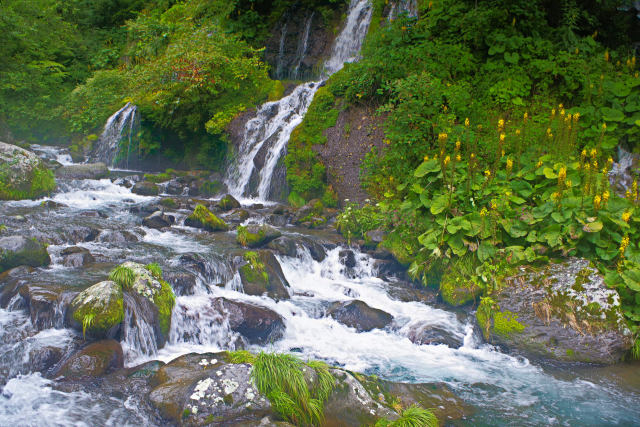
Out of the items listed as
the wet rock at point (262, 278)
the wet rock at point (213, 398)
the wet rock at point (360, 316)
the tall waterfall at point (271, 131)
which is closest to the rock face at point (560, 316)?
the wet rock at point (360, 316)

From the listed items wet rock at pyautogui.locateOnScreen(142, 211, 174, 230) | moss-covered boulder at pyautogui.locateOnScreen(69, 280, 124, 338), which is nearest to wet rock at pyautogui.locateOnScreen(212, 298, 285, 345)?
moss-covered boulder at pyautogui.locateOnScreen(69, 280, 124, 338)

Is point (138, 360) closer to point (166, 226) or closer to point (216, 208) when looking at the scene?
point (166, 226)

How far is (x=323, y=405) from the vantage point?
462 centimetres

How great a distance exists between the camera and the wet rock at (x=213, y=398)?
4.38 metres

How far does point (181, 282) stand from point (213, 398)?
3.20m

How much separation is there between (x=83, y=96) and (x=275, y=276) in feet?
56.0

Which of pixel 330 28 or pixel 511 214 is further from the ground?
pixel 330 28

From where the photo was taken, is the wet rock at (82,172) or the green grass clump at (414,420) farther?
the wet rock at (82,172)

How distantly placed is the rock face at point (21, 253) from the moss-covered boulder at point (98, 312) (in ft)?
7.42

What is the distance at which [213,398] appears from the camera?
4465mm

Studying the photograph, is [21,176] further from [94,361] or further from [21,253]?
[94,361]

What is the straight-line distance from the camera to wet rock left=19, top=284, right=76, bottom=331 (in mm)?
5934

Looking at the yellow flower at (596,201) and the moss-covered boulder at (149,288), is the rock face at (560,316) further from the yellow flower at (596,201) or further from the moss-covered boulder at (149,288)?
the moss-covered boulder at (149,288)

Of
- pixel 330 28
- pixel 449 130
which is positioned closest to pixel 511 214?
pixel 449 130
